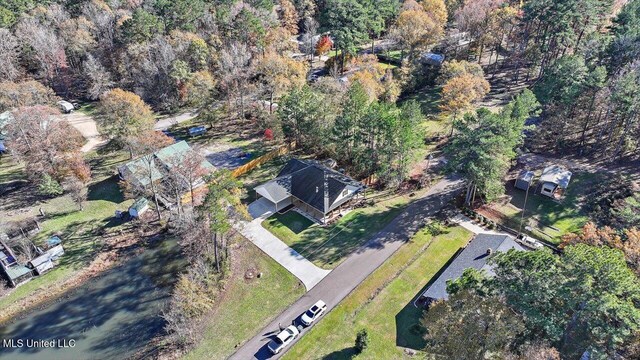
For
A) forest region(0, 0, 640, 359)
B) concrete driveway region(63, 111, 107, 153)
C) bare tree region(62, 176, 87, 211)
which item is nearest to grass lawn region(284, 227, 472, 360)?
forest region(0, 0, 640, 359)

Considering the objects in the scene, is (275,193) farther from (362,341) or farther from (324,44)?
(324,44)

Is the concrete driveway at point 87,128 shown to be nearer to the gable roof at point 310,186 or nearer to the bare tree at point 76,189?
the bare tree at point 76,189

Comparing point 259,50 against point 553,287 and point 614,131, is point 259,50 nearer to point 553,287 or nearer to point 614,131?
point 614,131

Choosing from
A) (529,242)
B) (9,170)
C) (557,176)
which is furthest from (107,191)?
(557,176)

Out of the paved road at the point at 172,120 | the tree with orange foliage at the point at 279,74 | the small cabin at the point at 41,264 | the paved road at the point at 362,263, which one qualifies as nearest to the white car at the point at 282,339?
the paved road at the point at 362,263

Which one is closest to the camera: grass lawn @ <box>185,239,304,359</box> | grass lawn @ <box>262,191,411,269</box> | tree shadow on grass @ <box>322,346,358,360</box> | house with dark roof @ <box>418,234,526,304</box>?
tree shadow on grass @ <box>322,346,358,360</box>

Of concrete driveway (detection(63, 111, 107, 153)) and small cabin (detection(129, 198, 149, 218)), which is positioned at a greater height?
concrete driveway (detection(63, 111, 107, 153))

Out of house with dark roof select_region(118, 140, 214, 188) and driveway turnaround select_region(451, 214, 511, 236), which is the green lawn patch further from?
driveway turnaround select_region(451, 214, 511, 236)
